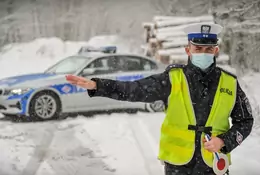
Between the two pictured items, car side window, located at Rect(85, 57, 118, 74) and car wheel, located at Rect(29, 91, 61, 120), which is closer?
car wheel, located at Rect(29, 91, 61, 120)

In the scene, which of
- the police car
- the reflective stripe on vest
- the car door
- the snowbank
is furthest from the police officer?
the snowbank

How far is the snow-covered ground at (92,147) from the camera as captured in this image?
5488mm

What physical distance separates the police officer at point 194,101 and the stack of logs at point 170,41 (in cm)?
870

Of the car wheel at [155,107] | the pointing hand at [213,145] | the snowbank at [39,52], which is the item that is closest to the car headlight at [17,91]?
the snowbank at [39,52]

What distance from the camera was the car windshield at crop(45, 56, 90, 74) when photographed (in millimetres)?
8867

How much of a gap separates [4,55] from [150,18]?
277 inches

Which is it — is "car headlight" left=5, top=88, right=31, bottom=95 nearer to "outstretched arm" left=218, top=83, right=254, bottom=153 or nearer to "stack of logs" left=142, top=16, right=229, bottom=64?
"stack of logs" left=142, top=16, right=229, bottom=64

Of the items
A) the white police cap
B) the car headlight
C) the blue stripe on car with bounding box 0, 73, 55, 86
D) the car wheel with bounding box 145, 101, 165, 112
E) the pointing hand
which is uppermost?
the white police cap

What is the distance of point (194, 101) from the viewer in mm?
2490

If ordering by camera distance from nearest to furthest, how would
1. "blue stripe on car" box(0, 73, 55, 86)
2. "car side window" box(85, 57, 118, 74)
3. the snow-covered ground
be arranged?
the snow-covered ground, "blue stripe on car" box(0, 73, 55, 86), "car side window" box(85, 57, 118, 74)

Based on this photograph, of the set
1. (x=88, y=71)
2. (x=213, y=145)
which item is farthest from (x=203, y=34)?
(x=88, y=71)

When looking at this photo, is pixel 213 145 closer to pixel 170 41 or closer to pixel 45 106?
pixel 45 106

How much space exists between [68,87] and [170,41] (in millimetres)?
4186

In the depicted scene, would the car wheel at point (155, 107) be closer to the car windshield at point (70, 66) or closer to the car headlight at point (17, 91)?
the car windshield at point (70, 66)
